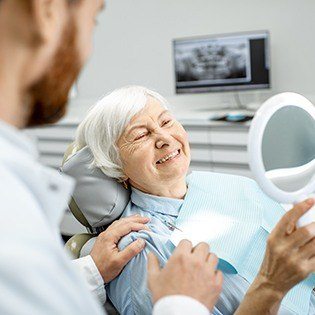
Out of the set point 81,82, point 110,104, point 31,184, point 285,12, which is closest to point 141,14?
point 81,82

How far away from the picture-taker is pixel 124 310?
1.68 metres

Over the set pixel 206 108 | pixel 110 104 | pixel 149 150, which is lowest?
pixel 206 108

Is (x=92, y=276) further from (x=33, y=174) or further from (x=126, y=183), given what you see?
(x=33, y=174)

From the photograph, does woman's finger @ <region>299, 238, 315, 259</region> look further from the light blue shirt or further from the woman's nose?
the woman's nose

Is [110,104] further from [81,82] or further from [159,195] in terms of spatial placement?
[81,82]

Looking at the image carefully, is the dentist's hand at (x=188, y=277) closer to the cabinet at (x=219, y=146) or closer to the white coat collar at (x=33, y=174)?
the white coat collar at (x=33, y=174)

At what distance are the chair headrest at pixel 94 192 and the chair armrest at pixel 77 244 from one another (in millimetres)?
79

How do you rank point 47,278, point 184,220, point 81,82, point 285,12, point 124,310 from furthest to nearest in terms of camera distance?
point 81,82 < point 285,12 < point 184,220 < point 124,310 < point 47,278

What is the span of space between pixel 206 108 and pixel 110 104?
2.80 m

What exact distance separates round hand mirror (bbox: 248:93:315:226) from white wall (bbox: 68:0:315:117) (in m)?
2.92

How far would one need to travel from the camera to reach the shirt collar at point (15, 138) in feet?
2.57

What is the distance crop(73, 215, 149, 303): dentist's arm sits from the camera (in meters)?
1.66

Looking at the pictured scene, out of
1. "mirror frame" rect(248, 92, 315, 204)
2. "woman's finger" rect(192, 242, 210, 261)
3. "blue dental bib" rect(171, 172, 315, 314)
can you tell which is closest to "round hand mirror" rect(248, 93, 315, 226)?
"mirror frame" rect(248, 92, 315, 204)

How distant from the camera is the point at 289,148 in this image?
4.52 feet
